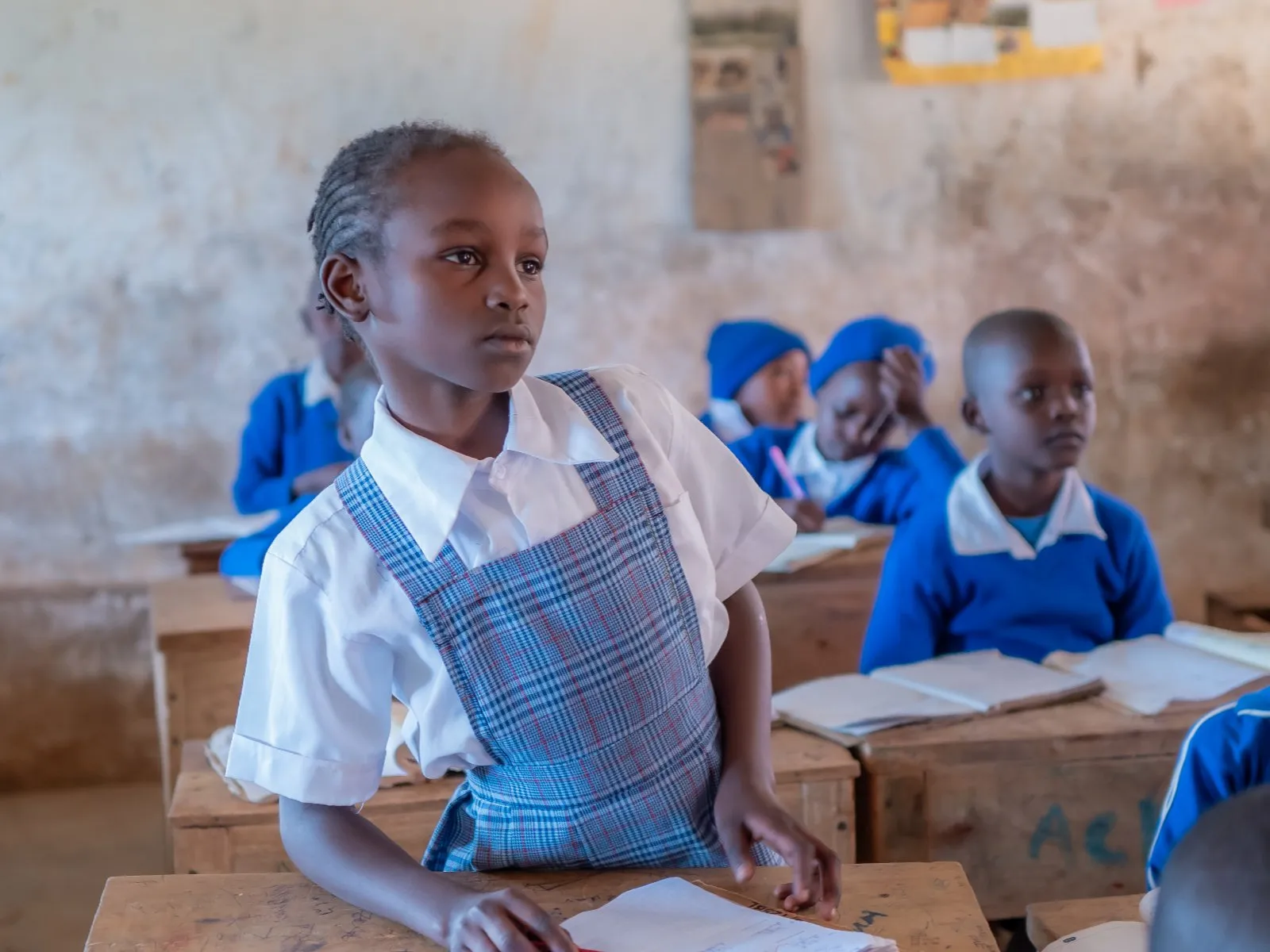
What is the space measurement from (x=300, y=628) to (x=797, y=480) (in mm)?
2906

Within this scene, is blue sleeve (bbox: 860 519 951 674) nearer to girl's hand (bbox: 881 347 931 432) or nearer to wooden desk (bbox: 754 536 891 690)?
wooden desk (bbox: 754 536 891 690)

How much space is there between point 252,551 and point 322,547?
6.44 ft

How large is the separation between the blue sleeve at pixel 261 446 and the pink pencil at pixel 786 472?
1.43m

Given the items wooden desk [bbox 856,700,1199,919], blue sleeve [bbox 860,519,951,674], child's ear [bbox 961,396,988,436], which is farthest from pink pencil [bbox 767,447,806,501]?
wooden desk [bbox 856,700,1199,919]

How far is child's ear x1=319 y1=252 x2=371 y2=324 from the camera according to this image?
3.75ft

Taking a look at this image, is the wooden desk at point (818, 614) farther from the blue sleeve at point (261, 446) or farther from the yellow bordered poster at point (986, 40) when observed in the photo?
the yellow bordered poster at point (986, 40)

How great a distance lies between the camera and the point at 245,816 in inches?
69.9

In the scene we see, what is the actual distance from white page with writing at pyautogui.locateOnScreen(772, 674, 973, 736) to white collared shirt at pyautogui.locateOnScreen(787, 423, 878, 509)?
1.61 metres

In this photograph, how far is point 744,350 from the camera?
420cm

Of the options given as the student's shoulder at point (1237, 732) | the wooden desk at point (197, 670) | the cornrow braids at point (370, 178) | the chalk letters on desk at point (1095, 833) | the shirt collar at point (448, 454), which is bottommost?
the chalk letters on desk at point (1095, 833)

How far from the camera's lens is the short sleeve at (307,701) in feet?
3.57

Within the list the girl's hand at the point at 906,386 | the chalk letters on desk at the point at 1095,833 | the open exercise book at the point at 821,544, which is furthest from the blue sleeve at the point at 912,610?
the girl's hand at the point at 906,386

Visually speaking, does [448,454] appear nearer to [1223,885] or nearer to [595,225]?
[1223,885]

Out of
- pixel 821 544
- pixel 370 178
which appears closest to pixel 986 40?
pixel 821 544
